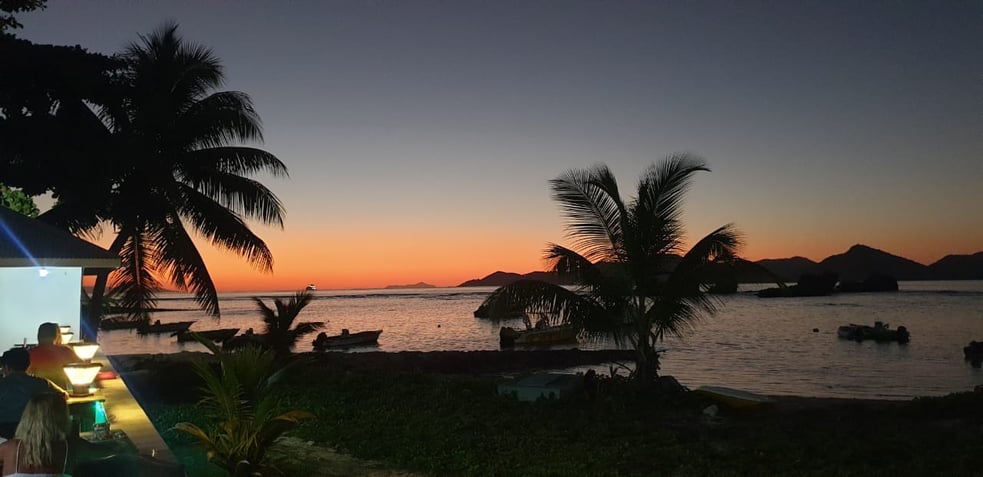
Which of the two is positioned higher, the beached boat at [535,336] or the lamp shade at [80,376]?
the lamp shade at [80,376]

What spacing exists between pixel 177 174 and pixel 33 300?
194 inches

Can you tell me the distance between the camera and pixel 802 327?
51.2 metres

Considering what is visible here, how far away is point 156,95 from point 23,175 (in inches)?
121

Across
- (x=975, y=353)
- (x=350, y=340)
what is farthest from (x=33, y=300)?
(x=975, y=353)

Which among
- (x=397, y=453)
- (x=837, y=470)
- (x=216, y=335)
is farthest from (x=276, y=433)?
(x=216, y=335)

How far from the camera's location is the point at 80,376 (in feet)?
19.5

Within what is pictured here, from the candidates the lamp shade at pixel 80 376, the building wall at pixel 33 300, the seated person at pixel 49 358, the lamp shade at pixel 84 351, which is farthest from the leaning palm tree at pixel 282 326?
the lamp shade at pixel 80 376

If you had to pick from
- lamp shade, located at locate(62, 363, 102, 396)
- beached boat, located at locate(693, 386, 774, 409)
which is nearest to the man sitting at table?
lamp shade, located at locate(62, 363, 102, 396)

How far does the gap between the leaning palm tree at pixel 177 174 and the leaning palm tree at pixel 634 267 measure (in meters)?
6.57

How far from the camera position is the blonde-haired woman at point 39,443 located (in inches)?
136

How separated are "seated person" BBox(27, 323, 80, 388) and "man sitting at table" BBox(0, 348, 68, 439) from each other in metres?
1.61

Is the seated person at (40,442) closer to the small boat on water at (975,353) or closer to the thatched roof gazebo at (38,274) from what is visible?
the thatched roof gazebo at (38,274)

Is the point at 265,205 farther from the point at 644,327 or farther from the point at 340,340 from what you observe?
the point at 340,340

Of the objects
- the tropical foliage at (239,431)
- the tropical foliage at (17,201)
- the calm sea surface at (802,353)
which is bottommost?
the calm sea surface at (802,353)
